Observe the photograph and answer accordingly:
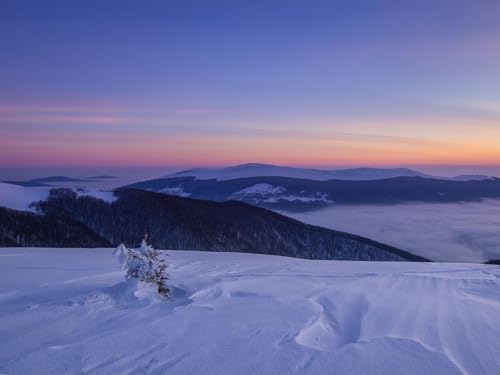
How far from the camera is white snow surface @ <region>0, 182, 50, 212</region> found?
90012mm

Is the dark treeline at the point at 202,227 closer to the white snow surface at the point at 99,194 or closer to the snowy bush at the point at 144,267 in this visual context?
the white snow surface at the point at 99,194

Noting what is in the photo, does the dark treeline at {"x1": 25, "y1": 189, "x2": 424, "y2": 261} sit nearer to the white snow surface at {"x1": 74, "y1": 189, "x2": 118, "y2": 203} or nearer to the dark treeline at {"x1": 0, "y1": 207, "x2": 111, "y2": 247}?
the white snow surface at {"x1": 74, "y1": 189, "x2": 118, "y2": 203}

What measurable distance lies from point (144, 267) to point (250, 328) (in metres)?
2.96

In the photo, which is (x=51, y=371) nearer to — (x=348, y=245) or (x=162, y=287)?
(x=162, y=287)

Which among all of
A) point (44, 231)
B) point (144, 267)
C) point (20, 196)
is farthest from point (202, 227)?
point (144, 267)

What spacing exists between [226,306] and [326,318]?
1840 mm

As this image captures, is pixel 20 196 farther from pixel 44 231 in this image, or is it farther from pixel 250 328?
pixel 250 328

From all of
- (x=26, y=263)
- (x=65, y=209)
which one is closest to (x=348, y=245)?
(x=65, y=209)

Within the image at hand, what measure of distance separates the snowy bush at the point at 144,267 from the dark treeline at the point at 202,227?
83.3 metres

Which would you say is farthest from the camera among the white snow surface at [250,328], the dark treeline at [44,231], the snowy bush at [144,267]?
the dark treeline at [44,231]

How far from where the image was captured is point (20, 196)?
98.9m

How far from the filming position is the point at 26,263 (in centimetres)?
1283

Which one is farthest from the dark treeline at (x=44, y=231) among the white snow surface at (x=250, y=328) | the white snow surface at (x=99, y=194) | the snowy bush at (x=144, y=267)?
the white snow surface at (x=250, y=328)

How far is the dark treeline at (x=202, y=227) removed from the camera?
3728 inches
